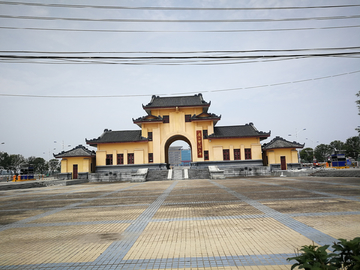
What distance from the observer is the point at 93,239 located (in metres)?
6.16

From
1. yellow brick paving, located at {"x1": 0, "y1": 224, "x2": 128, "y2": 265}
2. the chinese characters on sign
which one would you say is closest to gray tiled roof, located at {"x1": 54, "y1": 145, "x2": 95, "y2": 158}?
the chinese characters on sign

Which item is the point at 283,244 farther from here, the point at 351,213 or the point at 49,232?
the point at 49,232

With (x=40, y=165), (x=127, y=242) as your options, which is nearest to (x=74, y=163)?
(x=127, y=242)

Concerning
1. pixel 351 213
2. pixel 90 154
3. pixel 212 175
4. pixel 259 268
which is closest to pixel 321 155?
pixel 212 175

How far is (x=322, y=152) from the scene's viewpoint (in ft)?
254

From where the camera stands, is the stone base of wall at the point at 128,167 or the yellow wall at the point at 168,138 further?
the yellow wall at the point at 168,138

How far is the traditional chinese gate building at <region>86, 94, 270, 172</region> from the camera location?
36.4m

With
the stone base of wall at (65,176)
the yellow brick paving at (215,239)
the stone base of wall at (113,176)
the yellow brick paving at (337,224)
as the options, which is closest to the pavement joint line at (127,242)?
the yellow brick paving at (215,239)

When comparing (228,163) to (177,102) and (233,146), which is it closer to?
(233,146)

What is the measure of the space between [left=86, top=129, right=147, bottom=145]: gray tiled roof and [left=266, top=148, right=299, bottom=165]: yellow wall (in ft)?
63.0

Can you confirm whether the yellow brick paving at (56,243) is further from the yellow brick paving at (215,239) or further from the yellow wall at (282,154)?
the yellow wall at (282,154)

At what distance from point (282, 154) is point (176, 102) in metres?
18.4

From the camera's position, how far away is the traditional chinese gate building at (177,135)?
36438 millimetres

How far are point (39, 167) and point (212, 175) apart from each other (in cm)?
6537
